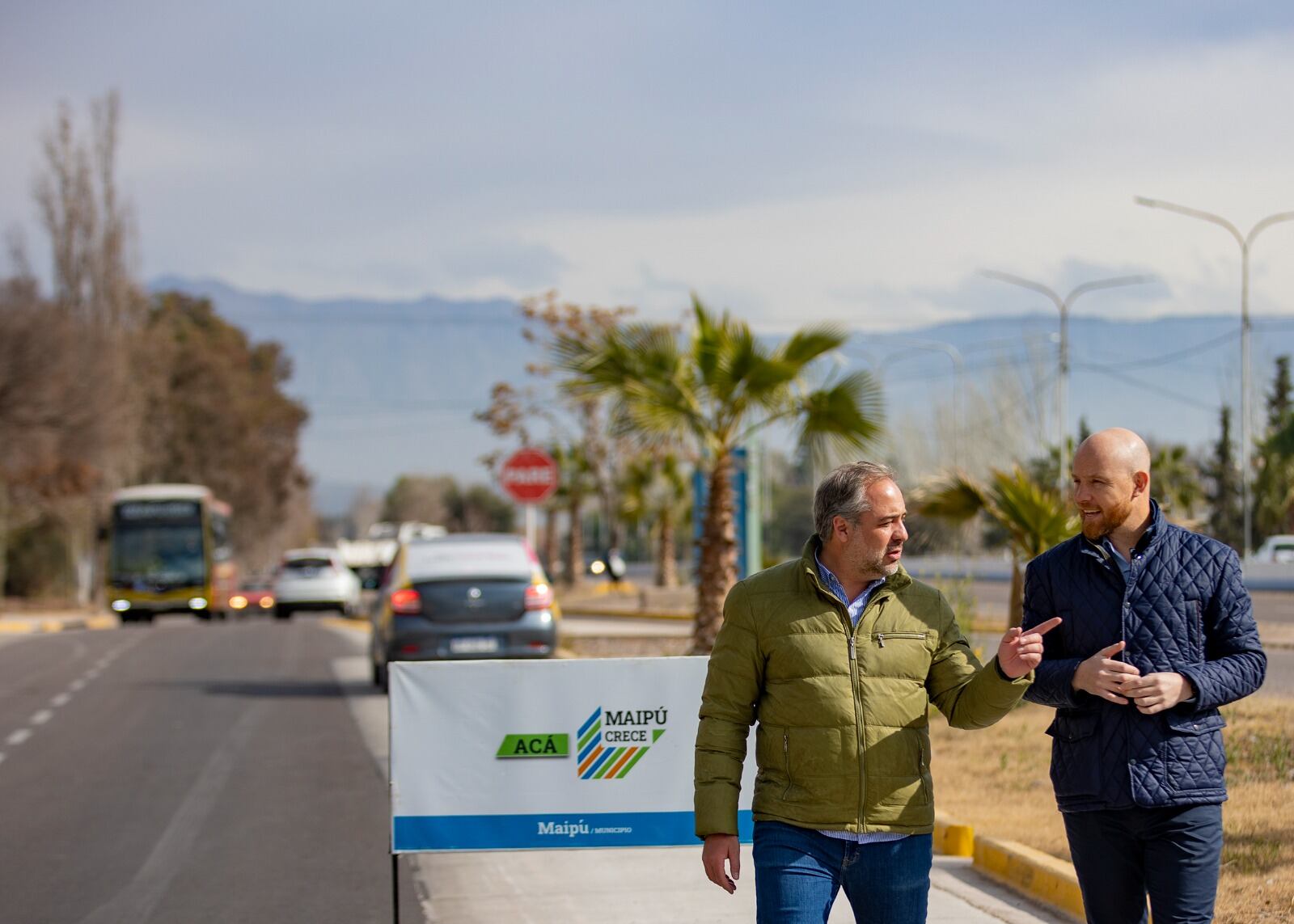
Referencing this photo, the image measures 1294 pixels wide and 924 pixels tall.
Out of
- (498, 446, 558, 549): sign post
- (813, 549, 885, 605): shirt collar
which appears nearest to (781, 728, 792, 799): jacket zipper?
(813, 549, 885, 605): shirt collar

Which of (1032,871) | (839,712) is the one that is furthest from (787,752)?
(1032,871)

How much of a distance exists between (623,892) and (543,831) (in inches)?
68.5

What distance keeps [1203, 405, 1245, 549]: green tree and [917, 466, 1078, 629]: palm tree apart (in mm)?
37456

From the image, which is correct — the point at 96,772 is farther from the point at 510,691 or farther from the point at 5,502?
the point at 5,502

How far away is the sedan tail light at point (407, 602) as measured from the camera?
55.9ft

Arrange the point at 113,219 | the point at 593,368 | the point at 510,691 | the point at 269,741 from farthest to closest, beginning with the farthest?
1. the point at 113,219
2. the point at 593,368
3. the point at 269,741
4. the point at 510,691

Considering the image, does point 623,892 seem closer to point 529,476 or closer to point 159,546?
point 529,476

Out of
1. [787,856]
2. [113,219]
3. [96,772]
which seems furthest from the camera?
[113,219]

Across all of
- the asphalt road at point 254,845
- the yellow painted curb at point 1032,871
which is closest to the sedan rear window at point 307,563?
the asphalt road at point 254,845

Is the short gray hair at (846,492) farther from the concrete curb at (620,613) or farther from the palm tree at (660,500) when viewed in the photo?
the palm tree at (660,500)

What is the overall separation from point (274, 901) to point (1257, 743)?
545cm

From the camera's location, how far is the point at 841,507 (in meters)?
4.37

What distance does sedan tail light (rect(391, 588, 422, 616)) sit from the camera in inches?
671

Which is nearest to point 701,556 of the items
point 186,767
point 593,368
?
point 593,368
